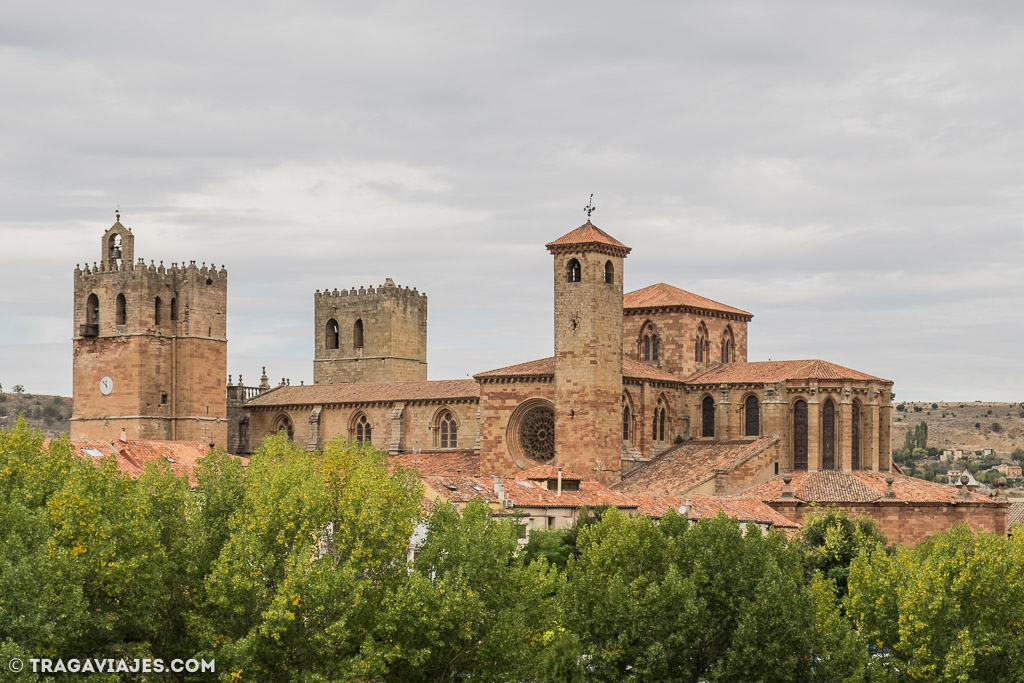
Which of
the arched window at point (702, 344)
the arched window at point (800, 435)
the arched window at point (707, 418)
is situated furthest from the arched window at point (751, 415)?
the arched window at point (702, 344)

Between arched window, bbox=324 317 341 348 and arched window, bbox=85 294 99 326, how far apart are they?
1567 centimetres

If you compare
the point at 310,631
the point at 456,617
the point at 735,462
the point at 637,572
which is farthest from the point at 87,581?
the point at 735,462

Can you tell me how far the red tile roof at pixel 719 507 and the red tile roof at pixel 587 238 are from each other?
11133mm

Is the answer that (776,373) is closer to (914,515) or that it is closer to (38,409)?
(914,515)

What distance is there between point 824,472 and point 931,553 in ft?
75.4

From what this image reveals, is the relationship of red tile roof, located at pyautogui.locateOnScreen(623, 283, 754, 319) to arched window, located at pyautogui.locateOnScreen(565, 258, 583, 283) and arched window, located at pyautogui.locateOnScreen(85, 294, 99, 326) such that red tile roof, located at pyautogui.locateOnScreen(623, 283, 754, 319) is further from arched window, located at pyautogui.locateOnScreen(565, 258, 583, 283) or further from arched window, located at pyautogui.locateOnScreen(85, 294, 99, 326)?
arched window, located at pyautogui.locateOnScreen(85, 294, 99, 326)

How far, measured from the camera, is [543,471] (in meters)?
71.5

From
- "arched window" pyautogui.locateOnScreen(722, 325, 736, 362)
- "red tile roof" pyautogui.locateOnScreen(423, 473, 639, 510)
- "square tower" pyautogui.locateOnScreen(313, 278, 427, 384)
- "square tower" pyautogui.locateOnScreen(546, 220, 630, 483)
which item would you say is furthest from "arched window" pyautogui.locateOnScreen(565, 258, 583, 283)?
"square tower" pyautogui.locateOnScreen(313, 278, 427, 384)

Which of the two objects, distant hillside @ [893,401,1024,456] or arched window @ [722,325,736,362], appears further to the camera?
distant hillside @ [893,401,1024,456]

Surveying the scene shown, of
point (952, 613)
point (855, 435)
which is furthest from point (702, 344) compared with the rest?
point (952, 613)

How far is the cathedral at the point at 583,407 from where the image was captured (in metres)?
73.8

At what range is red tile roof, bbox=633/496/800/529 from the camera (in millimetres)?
67625

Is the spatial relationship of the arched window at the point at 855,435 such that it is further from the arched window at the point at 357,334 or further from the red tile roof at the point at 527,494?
the arched window at the point at 357,334

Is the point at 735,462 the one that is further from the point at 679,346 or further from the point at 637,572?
the point at 637,572
